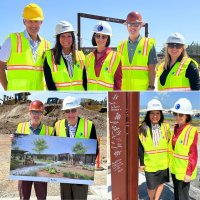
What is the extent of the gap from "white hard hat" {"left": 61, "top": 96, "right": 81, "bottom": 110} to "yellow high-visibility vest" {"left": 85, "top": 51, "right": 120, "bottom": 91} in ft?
1.58

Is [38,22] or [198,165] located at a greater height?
[38,22]

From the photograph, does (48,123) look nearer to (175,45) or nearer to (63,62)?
(63,62)

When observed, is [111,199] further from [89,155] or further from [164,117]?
[164,117]

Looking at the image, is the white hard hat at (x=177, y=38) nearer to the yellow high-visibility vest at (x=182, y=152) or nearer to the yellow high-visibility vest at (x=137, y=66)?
the yellow high-visibility vest at (x=137, y=66)

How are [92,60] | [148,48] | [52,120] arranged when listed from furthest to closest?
[148,48], [92,60], [52,120]

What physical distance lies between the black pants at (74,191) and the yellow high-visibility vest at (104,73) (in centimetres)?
→ 110

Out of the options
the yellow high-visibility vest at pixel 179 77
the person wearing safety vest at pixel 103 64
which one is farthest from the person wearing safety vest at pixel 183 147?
the person wearing safety vest at pixel 103 64

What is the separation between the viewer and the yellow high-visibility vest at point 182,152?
4023 millimetres

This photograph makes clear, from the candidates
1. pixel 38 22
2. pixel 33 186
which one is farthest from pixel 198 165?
pixel 38 22

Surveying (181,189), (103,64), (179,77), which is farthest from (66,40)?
(181,189)

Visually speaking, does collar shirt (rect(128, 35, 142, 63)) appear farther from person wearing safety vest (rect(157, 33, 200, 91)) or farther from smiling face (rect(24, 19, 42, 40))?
smiling face (rect(24, 19, 42, 40))

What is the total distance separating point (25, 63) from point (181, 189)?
2211mm

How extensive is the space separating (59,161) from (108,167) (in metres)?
0.51

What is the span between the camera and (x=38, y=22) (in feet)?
15.2
